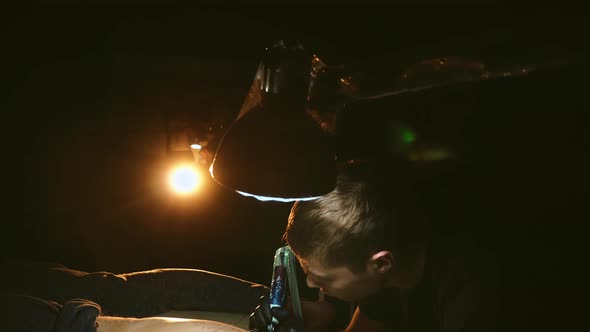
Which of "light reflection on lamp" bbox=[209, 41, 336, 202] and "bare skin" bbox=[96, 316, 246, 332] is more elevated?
"light reflection on lamp" bbox=[209, 41, 336, 202]

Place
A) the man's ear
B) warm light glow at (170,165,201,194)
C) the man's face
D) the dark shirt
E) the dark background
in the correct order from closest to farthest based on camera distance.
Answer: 1. the dark shirt
2. the man's ear
3. the man's face
4. the dark background
5. warm light glow at (170,165,201,194)

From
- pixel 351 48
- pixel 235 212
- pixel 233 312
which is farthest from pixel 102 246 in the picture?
pixel 351 48

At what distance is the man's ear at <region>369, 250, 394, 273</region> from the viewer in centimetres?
204

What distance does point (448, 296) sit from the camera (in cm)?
184

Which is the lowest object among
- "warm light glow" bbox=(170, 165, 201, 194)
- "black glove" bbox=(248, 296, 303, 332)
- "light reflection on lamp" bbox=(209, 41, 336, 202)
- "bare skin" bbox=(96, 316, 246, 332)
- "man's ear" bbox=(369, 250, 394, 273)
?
"black glove" bbox=(248, 296, 303, 332)

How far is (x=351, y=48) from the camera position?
301 centimetres

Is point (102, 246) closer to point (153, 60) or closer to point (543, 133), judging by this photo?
point (153, 60)

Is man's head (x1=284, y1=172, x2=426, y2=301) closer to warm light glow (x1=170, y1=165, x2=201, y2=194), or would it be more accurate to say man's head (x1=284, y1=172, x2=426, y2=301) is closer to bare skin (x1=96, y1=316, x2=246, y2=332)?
bare skin (x1=96, y1=316, x2=246, y2=332)

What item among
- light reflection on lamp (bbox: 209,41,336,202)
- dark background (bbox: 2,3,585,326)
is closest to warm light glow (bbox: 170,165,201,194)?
dark background (bbox: 2,3,585,326)

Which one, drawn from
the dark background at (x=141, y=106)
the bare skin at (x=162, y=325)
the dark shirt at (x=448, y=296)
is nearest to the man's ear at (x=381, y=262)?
the dark shirt at (x=448, y=296)

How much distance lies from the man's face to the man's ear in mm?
36

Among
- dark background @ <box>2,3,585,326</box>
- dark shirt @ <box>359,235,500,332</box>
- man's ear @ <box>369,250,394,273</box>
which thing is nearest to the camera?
dark shirt @ <box>359,235,500,332</box>

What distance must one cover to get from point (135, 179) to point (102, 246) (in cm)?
68

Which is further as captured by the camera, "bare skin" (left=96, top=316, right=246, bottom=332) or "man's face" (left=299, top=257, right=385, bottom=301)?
"man's face" (left=299, top=257, right=385, bottom=301)
